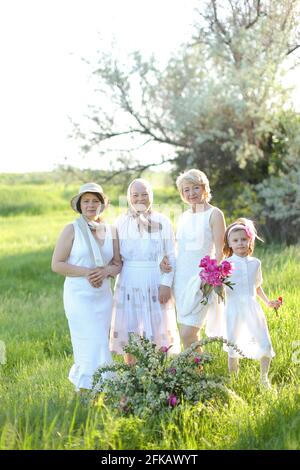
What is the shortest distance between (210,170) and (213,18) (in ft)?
13.6

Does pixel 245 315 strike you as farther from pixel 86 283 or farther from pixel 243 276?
pixel 86 283

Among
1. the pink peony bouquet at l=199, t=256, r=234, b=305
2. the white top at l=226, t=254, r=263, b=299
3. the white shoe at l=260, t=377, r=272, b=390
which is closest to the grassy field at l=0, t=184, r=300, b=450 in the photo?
the white shoe at l=260, t=377, r=272, b=390

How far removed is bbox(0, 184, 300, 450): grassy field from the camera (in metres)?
4.44

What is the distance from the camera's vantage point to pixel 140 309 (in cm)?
662

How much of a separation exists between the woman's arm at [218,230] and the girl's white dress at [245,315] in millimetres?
326

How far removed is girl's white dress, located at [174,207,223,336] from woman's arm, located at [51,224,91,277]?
91 cm

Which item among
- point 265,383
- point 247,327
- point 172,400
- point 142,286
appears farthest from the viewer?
point 142,286

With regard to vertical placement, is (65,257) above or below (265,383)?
above

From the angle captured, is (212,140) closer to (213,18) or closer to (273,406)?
(213,18)

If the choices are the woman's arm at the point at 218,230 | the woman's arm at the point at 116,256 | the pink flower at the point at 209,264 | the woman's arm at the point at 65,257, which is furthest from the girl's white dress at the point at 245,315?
the woman's arm at the point at 65,257

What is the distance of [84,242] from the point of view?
6.34m

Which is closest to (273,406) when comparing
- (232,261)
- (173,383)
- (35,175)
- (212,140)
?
(173,383)

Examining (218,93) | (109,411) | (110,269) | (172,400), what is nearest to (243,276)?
(110,269)

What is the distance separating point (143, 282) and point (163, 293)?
0.21 metres
